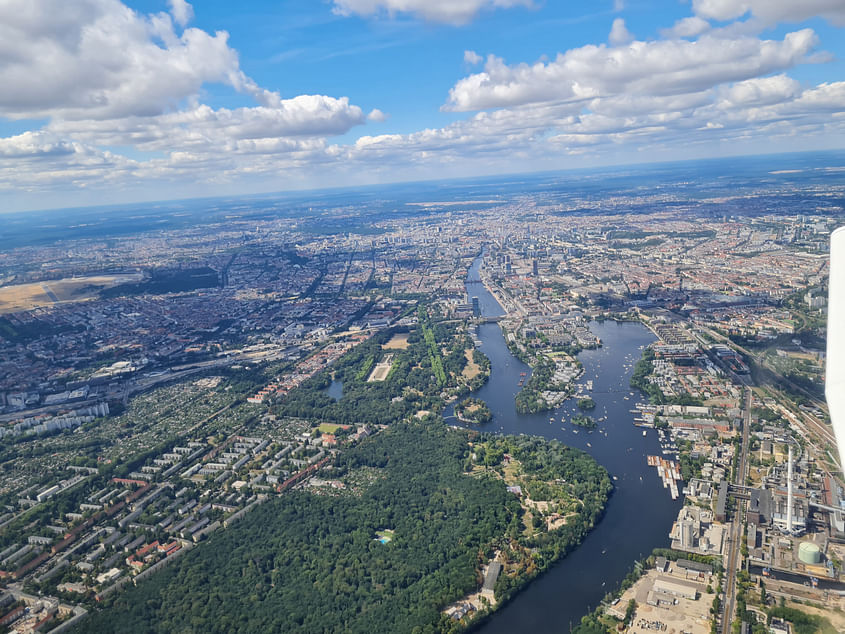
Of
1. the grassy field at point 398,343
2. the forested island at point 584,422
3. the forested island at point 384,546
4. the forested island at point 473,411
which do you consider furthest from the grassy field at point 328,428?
the grassy field at point 398,343

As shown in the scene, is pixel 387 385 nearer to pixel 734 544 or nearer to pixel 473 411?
pixel 473 411

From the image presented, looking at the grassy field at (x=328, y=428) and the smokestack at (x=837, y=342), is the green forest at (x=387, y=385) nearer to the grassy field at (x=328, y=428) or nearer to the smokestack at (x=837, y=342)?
the grassy field at (x=328, y=428)

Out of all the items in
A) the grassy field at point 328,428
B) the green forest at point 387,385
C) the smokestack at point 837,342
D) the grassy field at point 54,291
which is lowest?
the grassy field at point 328,428

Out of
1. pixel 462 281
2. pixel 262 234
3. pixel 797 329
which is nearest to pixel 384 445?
pixel 797 329

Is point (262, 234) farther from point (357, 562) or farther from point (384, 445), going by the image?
point (357, 562)

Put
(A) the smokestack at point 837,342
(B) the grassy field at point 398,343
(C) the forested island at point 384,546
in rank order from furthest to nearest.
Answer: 1. (B) the grassy field at point 398,343
2. (C) the forested island at point 384,546
3. (A) the smokestack at point 837,342

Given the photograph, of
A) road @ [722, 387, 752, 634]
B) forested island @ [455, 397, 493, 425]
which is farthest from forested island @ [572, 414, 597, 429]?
road @ [722, 387, 752, 634]

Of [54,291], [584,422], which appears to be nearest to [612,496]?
[584,422]

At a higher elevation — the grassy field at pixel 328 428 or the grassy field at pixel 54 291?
the grassy field at pixel 54 291
